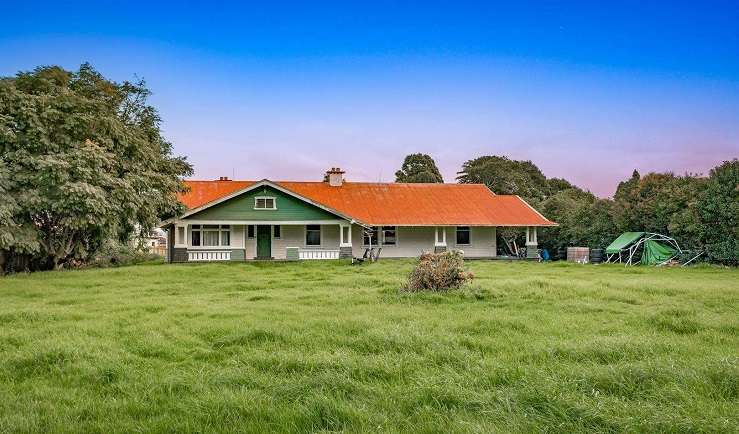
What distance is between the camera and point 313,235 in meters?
33.0

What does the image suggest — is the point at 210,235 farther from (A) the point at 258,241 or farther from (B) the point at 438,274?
(B) the point at 438,274

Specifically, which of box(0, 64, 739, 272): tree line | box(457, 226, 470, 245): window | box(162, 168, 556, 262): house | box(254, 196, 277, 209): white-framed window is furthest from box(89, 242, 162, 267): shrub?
box(457, 226, 470, 245): window

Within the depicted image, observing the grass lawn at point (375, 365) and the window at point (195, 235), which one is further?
the window at point (195, 235)

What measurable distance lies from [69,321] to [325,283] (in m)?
8.20

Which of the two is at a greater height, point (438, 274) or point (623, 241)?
point (623, 241)

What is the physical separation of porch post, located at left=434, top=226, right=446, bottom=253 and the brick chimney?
8.37 meters

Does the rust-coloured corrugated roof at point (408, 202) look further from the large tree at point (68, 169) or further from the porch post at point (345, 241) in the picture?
the large tree at point (68, 169)

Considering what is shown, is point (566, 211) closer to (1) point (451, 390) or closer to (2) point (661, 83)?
(2) point (661, 83)

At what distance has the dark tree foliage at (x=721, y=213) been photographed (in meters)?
25.5

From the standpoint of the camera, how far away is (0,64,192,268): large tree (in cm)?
1916

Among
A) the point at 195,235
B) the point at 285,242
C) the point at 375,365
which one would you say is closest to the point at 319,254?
the point at 285,242

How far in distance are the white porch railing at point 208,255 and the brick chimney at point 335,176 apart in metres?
10.7

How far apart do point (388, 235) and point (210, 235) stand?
11.3 m

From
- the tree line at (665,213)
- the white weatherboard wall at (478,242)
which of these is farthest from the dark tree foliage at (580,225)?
the white weatherboard wall at (478,242)
